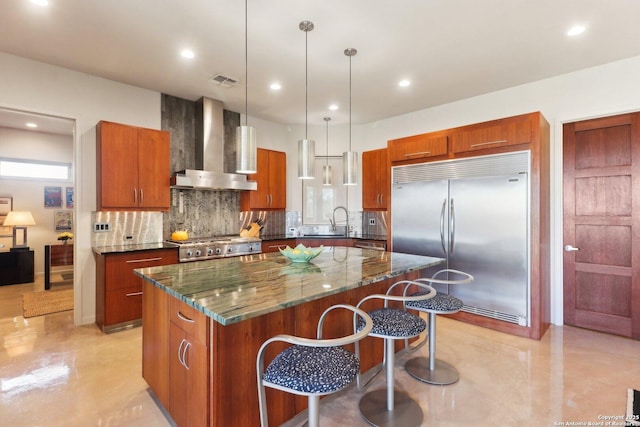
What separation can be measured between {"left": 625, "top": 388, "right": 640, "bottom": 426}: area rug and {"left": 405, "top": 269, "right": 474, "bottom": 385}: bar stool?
3.34 feet

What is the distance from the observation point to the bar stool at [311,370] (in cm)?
128

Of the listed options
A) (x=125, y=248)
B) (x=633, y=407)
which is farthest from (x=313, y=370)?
(x=125, y=248)

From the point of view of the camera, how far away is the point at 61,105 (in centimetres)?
352

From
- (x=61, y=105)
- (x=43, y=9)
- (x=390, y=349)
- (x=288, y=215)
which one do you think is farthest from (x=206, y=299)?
A: (x=288, y=215)

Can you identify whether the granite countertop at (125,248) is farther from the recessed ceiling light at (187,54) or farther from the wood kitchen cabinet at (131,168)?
the recessed ceiling light at (187,54)

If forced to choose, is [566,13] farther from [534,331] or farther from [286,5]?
[534,331]

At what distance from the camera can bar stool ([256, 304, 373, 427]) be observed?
4.19 ft

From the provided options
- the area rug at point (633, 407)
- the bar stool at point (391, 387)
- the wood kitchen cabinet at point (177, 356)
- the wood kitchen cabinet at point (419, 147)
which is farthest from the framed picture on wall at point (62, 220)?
the area rug at point (633, 407)

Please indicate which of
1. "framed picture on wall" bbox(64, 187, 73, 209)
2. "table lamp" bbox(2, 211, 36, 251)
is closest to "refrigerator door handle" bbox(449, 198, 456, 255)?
"table lamp" bbox(2, 211, 36, 251)

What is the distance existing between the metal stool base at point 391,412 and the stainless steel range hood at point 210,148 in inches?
130

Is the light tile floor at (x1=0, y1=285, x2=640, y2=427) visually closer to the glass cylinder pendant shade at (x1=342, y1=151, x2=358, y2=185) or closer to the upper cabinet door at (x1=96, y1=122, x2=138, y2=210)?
the upper cabinet door at (x1=96, y1=122, x2=138, y2=210)

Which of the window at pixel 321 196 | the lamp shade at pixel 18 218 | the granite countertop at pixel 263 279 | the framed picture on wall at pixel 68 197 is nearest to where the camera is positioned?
the granite countertop at pixel 263 279

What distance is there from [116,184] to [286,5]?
108 inches

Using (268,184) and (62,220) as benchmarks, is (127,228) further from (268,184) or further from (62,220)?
(62,220)
